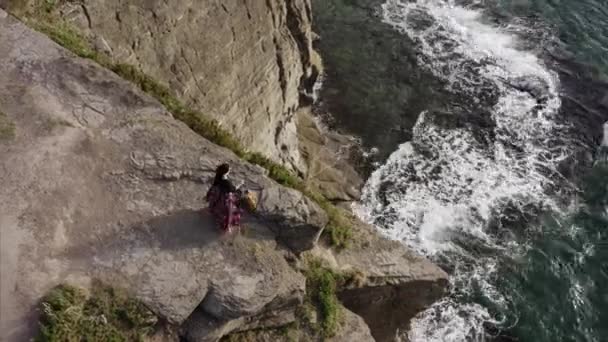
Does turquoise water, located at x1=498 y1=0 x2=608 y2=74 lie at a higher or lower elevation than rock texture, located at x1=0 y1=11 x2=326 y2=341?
lower

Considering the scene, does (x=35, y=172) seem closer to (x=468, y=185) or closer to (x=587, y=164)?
(x=468, y=185)

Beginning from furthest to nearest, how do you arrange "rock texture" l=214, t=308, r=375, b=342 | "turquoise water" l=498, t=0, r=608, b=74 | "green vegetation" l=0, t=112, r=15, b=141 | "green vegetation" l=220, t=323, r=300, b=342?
"turquoise water" l=498, t=0, r=608, b=74 < "green vegetation" l=0, t=112, r=15, b=141 < "rock texture" l=214, t=308, r=375, b=342 < "green vegetation" l=220, t=323, r=300, b=342

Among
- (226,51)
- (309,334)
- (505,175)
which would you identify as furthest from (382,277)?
(505,175)

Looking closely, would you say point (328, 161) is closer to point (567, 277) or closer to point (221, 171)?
point (567, 277)

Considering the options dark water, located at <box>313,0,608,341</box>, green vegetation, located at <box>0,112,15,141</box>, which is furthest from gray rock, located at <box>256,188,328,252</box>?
dark water, located at <box>313,0,608,341</box>

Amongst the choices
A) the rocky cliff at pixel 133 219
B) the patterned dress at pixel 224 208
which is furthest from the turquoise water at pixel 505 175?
the patterned dress at pixel 224 208

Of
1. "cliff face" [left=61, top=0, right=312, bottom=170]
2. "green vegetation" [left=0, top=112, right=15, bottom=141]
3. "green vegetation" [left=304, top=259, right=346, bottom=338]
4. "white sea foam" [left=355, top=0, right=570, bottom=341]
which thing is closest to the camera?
"green vegetation" [left=0, top=112, right=15, bottom=141]

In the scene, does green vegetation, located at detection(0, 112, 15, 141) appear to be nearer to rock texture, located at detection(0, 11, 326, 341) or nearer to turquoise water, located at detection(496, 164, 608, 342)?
rock texture, located at detection(0, 11, 326, 341)
